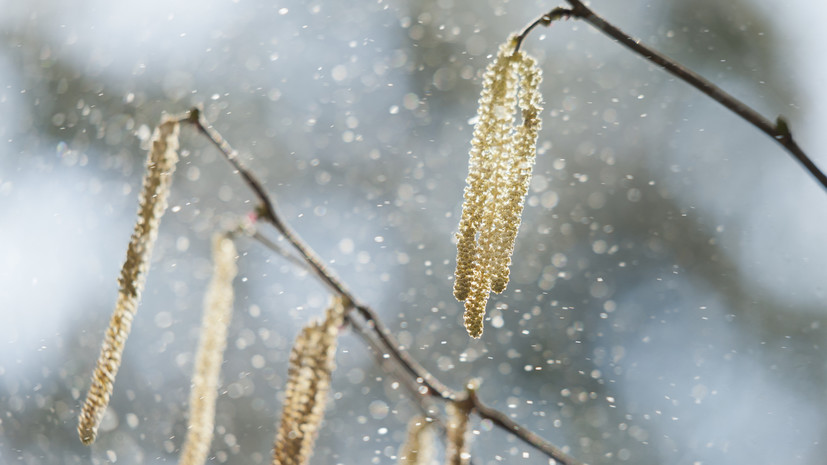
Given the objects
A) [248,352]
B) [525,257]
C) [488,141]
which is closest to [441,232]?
[525,257]

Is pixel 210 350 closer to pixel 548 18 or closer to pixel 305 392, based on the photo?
pixel 305 392

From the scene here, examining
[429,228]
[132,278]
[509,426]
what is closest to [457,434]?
[509,426]

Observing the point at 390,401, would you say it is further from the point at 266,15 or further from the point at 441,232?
the point at 266,15

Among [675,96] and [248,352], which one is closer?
[248,352]

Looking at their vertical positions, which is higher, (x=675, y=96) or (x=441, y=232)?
(x=675, y=96)

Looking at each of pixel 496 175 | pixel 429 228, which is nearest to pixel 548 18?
pixel 496 175

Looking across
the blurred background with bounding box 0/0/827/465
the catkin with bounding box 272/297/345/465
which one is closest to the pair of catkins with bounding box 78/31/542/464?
the catkin with bounding box 272/297/345/465

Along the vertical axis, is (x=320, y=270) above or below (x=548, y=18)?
below

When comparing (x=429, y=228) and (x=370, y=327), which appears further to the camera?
(x=429, y=228)
